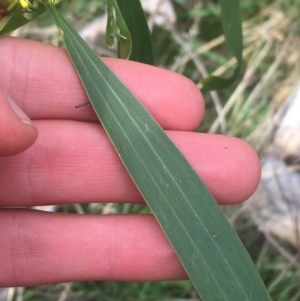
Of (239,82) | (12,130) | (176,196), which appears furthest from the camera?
(239,82)

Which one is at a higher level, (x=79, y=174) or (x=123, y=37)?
(x=123, y=37)

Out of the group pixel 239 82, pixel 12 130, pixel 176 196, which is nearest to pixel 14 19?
pixel 12 130

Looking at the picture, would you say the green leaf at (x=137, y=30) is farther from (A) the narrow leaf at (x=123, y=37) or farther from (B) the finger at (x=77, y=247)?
(B) the finger at (x=77, y=247)

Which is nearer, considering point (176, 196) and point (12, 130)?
point (12, 130)

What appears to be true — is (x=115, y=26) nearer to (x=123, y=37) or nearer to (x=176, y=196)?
(x=123, y=37)

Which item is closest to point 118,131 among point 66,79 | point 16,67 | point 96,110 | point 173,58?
point 96,110

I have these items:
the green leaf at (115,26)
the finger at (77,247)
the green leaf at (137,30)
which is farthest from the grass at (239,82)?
the green leaf at (115,26)

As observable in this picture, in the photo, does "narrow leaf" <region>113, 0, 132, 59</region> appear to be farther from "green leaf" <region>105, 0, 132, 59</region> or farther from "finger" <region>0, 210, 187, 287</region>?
"finger" <region>0, 210, 187, 287</region>
